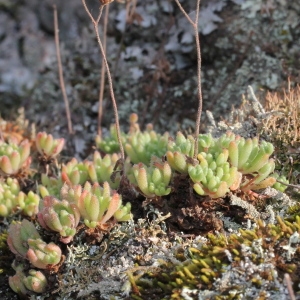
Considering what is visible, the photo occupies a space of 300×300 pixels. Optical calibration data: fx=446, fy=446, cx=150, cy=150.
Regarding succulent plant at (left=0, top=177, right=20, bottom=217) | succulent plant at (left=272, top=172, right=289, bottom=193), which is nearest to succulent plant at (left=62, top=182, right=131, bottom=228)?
succulent plant at (left=0, top=177, right=20, bottom=217)

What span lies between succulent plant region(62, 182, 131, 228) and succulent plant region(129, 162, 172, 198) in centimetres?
13

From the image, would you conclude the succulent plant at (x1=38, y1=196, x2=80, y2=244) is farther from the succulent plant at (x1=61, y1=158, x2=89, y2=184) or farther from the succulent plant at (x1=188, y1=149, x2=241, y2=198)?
the succulent plant at (x1=188, y1=149, x2=241, y2=198)

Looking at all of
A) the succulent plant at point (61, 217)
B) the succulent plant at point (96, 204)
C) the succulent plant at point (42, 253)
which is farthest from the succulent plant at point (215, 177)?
the succulent plant at point (42, 253)

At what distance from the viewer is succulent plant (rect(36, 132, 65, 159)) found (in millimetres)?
3057

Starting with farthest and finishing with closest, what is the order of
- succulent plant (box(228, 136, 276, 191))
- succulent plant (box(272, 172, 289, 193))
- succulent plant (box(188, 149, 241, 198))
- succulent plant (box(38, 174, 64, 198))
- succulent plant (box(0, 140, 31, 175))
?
succulent plant (box(0, 140, 31, 175)) < succulent plant (box(38, 174, 64, 198)) < succulent plant (box(272, 172, 289, 193)) < succulent plant (box(228, 136, 276, 191)) < succulent plant (box(188, 149, 241, 198))

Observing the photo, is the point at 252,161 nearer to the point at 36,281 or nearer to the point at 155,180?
the point at 155,180

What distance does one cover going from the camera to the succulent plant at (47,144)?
10.0 ft

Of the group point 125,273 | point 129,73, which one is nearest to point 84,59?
point 129,73

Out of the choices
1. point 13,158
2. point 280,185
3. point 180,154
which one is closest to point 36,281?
point 180,154

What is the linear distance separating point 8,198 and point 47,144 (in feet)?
1.56

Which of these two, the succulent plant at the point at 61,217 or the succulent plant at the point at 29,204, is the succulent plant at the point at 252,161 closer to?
the succulent plant at the point at 61,217

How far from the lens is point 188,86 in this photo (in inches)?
167

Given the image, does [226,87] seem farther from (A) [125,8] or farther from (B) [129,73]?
(A) [125,8]

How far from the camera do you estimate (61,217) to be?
219 centimetres
